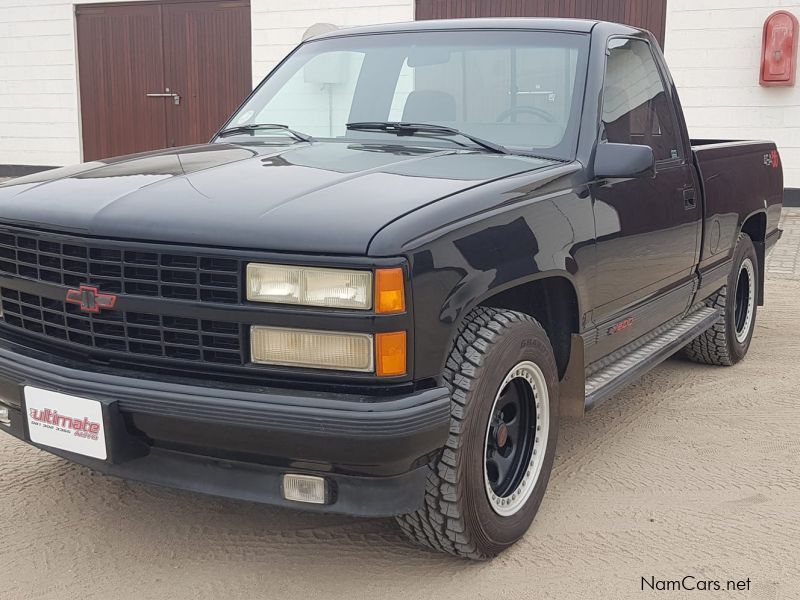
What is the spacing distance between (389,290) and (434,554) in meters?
1.01

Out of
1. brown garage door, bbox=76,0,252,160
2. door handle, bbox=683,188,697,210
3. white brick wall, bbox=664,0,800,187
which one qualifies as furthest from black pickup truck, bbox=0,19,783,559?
brown garage door, bbox=76,0,252,160

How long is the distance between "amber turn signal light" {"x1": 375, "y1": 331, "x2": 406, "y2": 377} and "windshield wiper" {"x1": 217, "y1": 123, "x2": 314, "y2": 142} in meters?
1.52

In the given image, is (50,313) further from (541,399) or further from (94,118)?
(94,118)

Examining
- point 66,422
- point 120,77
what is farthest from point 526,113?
point 120,77

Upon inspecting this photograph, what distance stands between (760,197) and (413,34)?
95.5 inches

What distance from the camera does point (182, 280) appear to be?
242 cm

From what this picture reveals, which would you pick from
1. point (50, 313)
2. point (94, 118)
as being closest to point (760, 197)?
point (50, 313)

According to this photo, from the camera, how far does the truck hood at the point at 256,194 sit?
7.68 ft

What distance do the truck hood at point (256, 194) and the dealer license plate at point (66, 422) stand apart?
48cm

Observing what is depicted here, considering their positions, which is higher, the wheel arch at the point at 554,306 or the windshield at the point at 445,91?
the windshield at the point at 445,91

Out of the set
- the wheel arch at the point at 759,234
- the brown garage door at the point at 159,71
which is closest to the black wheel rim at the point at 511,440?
the wheel arch at the point at 759,234

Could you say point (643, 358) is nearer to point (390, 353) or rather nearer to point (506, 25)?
point (506, 25)

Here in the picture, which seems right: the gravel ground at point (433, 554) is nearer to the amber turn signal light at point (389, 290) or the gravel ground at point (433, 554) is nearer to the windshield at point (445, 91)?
the amber turn signal light at point (389, 290)

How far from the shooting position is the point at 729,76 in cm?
1091
